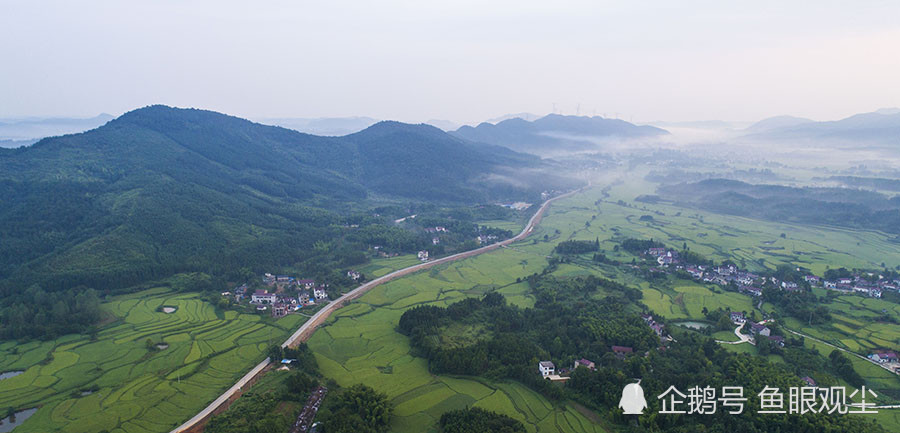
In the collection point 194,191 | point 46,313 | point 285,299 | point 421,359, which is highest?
point 194,191

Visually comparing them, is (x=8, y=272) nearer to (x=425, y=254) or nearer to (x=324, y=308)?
(x=324, y=308)

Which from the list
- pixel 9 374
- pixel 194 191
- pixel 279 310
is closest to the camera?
pixel 9 374

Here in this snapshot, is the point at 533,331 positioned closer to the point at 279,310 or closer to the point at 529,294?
the point at 529,294

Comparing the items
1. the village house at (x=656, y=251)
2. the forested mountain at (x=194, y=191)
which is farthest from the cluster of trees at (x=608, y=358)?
the forested mountain at (x=194, y=191)

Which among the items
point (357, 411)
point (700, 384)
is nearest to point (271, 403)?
point (357, 411)

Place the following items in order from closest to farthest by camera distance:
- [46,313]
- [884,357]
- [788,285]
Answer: [884,357], [46,313], [788,285]

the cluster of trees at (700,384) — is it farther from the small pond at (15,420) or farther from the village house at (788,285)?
the small pond at (15,420)
